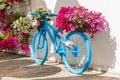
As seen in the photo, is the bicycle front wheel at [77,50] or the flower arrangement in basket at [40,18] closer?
the bicycle front wheel at [77,50]

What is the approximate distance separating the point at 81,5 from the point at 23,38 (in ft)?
9.31

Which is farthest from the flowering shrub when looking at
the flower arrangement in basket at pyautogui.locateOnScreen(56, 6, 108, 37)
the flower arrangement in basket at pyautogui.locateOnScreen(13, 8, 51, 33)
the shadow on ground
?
the flower arrangement in basket at pyautogui.locateOnScreen(56, 6, 108, 37)

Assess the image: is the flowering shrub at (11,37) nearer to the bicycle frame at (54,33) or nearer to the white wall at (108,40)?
the bicycle frame at (54,33)

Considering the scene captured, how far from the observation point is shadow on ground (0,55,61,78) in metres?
6.25

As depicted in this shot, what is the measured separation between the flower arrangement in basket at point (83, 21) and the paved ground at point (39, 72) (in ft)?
2.92

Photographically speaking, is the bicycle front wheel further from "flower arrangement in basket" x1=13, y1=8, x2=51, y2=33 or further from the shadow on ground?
"flower arrangement in basket" x1=13, y1=8, x2=51, y2=33

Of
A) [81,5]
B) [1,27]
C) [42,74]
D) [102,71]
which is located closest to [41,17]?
[81,5]

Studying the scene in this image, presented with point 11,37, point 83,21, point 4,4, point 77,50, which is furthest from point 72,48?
point 4,4

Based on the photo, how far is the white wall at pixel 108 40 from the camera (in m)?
5.77

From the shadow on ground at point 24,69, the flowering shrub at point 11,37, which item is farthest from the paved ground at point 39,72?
the flowering shrub at point 11,37

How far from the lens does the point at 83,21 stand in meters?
5.70

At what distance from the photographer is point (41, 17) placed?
712cm

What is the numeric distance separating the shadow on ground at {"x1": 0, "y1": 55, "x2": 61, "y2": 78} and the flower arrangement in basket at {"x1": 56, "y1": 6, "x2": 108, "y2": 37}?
1134mm

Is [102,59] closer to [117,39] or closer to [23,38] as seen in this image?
[117,39]
